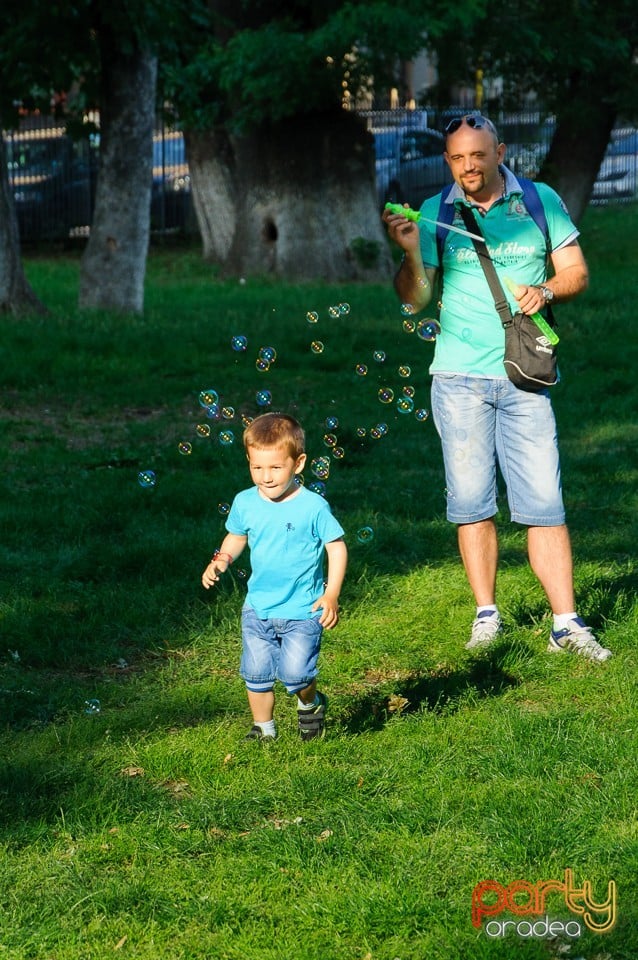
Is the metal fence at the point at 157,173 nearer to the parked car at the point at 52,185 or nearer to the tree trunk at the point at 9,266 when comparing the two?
the parked car at the point at 52,185

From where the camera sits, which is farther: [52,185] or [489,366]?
[52,185]

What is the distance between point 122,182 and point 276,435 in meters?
11.4

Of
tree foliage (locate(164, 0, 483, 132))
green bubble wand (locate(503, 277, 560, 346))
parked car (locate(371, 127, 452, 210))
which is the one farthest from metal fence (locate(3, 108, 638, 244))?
green bubble wand (locate(503, 277, 560, 346))

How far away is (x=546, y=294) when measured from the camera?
558cm

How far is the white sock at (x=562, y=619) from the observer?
599 cm

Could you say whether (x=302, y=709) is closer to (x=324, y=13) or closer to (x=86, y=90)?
(x=86, y=90)

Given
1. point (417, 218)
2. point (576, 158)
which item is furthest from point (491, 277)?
point (576, 158)

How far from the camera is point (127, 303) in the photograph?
15930 millimetres

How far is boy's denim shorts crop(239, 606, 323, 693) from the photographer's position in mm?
4859

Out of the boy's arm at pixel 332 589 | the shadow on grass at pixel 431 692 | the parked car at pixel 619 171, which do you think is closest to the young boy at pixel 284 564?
the boy's arm at pixel 332 589

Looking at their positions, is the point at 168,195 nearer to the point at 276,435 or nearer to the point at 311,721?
the point at 311,721

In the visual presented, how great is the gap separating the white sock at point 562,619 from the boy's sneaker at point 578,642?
13 millimetres

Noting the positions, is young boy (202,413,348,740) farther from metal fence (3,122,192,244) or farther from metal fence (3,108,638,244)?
metal fence (3,122,192,244)

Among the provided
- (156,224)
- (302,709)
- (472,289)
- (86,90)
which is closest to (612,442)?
(472,289)
